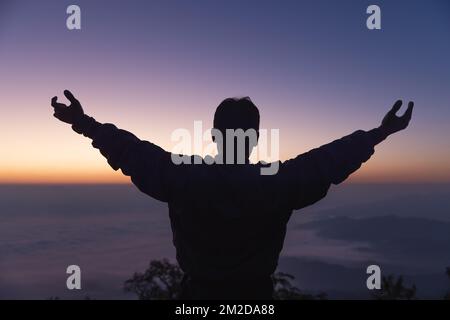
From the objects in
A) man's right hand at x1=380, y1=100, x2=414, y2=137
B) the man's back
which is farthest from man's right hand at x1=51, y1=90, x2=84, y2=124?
man's right hand at x1=380, y1=100, x2=414, y2=137

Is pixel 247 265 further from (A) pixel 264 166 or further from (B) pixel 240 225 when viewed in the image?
(A) pixel 264 166

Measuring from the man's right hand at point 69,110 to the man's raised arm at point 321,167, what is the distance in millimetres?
1228

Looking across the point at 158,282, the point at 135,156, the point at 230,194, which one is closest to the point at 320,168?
the point at 230,194

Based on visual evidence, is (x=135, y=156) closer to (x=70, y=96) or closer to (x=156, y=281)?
(x=70, y=96)

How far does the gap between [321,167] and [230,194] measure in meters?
0.53

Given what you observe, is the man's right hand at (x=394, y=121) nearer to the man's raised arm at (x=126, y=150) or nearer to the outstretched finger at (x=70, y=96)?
the man's raised arm at (x=126, y=150)

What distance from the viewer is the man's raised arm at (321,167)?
8.39 ft

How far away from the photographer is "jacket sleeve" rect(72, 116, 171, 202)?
252 cm

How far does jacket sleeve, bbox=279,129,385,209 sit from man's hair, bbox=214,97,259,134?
1.05 ft

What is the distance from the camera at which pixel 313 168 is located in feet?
8.41

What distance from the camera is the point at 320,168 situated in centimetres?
255

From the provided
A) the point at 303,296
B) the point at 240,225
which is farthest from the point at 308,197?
the point at 303,296

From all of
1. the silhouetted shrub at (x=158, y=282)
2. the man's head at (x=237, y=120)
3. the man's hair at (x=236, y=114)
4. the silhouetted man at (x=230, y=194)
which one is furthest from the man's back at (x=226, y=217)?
the silhouetted shrub at (x=158, y=282)
